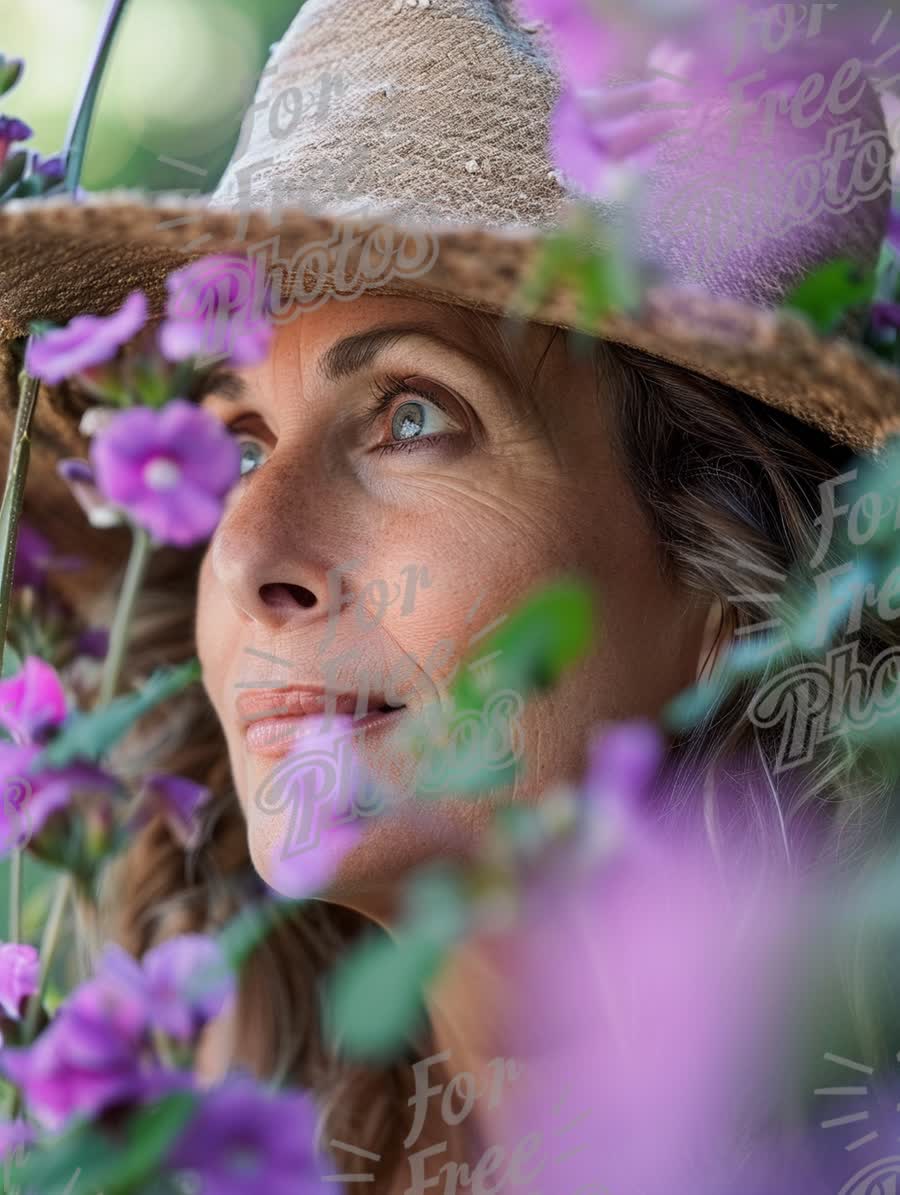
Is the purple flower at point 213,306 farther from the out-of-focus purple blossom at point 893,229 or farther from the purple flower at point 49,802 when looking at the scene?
the out-of-focus purple blossom at point 893,229

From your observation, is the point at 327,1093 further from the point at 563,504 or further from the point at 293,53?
the point at 293,53

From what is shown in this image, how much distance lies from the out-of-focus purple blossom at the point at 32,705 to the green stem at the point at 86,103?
0.45 meters

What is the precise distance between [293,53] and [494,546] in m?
0.53

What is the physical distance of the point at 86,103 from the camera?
3.77 feet

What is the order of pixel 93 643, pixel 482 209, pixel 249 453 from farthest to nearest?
1. pixel 93 643
2. pixel 249 453
3. pixel 482 209

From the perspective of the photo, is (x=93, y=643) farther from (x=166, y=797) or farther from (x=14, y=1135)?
(x=14, y=1135)

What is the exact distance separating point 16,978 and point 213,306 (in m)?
0.61

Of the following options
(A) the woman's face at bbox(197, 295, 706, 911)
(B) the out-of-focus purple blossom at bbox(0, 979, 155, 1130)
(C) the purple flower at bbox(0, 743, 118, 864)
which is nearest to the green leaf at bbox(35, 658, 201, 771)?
(C) the purple flower at bbox(0, 743, 118, 864)

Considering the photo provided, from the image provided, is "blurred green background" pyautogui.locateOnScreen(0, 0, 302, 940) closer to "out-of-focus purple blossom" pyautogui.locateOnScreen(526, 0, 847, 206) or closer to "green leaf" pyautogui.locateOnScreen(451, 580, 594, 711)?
"out-of-focus purple blossom" pyautogui.locateOnScreen(526, 0, 847, 206)

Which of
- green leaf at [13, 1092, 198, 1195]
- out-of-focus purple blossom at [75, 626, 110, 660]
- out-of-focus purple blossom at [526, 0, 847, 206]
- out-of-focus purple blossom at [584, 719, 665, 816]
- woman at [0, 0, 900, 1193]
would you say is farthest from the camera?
out-of-focus purple blossom at [75, 626, 110, 660]

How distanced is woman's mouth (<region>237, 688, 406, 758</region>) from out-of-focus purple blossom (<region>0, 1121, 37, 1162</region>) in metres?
0.36

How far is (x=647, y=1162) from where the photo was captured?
1.17m

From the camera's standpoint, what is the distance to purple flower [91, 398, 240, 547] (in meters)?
1.06

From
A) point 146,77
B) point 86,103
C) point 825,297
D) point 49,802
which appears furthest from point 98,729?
point 146,77
